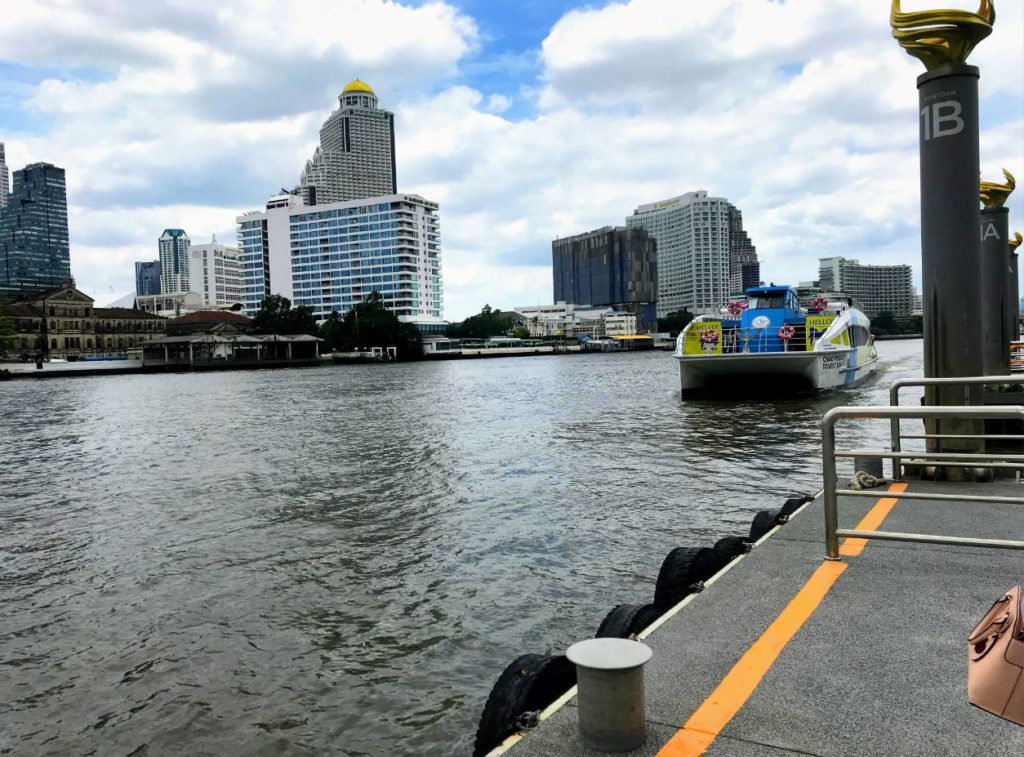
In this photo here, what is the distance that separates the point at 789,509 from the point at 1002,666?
5.66 metres

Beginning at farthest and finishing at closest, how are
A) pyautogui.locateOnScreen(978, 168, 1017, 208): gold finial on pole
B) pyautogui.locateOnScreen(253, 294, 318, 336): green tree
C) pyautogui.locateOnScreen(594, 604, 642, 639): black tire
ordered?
1. pyautogui.locateOnScreen(253, 294, 318, 336): green tree
2. pyautogui.locateOnScreen(978, 168, 1017, 208): gold finial on pole
3. pyautogui.locateOnScreen(594, 604, 642, 639): black tire

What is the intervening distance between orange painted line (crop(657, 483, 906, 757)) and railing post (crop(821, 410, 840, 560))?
4.8 inches

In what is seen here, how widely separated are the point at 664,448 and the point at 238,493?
9.49m

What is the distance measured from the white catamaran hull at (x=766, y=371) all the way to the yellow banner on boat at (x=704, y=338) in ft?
1.89

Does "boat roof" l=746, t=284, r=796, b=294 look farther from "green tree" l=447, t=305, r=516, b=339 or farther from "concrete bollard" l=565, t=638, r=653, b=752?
"green tree" l=447, t=305, r=516, b=339

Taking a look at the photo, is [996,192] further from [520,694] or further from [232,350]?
[232,350]

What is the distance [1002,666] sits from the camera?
6.66 feet

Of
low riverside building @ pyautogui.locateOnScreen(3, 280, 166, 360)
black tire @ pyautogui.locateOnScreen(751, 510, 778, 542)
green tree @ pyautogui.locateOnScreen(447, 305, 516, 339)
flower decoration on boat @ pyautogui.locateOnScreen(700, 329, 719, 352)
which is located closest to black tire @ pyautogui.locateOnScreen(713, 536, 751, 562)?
→ black tire @ pyautogui.locateOnScreen(751, 510, 778, 542)

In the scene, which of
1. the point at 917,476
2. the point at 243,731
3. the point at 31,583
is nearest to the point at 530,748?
the point at 243,731

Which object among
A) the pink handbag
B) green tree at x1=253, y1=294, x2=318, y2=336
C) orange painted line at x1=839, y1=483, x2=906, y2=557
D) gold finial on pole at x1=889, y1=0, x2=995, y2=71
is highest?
green tree at x1=253, y1=294, x2=318, y2=336

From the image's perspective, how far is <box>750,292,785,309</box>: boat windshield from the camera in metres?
33.7

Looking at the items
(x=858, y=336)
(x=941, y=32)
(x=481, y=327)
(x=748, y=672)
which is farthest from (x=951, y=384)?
(x=481, y=327)

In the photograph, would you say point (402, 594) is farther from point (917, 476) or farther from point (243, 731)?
point (917, 476)

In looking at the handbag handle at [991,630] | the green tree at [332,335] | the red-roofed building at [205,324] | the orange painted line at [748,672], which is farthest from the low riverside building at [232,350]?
the handbag handle at [991,630]
